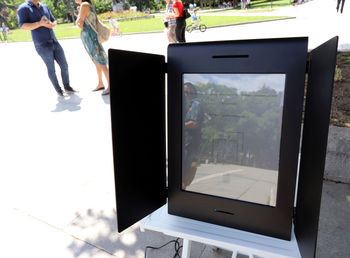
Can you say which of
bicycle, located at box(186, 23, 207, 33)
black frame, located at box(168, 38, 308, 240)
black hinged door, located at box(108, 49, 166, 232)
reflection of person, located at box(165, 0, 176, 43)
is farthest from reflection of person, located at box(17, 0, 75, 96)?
bicycle, located at box(186, 23, 207, 33)

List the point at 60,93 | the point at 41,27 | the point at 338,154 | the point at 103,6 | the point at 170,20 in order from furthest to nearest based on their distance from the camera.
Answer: the point at 103,6
the point at 170,20
the point at 60,93
the point at 41,27
the point at 338,154

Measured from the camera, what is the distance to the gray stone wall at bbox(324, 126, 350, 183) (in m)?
2.51

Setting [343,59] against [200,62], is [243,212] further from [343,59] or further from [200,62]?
[343,59]

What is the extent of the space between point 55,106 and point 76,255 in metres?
3.88

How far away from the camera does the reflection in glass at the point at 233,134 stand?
92cm

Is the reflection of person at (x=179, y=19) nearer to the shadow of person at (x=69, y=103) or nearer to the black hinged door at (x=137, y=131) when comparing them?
the shadow of person at (x=69, y=103)

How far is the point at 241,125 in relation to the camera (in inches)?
37.9

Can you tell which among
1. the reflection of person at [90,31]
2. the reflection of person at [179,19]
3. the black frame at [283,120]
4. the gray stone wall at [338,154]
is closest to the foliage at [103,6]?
the reflection of person at [179,19]

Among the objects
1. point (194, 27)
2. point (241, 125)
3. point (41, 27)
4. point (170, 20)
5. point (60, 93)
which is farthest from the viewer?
point (194, 27)

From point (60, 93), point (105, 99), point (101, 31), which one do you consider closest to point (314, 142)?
point (105, 99)

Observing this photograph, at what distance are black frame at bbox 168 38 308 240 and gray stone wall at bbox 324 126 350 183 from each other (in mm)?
1901

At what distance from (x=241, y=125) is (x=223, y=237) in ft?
1.41

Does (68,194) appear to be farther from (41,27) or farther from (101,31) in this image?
(41,27)

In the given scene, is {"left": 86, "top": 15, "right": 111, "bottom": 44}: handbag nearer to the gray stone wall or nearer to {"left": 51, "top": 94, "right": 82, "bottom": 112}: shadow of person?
{"left": 51, "top": 94, "right": 82, "bottom": 112}: shadow of person
